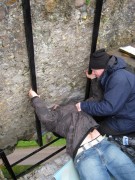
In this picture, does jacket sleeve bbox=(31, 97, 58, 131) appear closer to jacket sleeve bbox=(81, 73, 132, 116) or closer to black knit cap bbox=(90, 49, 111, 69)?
jacket sleeve bbox=(81, 73, 132, 116)

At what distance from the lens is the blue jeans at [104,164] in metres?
2.61

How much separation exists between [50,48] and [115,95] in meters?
0.85

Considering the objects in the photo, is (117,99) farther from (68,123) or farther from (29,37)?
(29,37)

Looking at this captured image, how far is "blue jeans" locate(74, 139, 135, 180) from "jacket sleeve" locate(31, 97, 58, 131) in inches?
18.3

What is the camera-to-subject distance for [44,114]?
9.19 ft

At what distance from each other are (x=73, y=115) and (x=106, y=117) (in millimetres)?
453

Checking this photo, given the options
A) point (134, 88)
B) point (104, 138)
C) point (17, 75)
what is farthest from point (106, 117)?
point (17, 75)

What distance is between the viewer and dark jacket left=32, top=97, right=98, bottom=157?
2.80 m

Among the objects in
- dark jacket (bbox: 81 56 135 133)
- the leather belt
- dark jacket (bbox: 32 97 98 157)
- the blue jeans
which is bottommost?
the blue jeans

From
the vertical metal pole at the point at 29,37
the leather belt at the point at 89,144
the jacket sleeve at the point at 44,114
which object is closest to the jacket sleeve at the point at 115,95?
the leather belt at the point at 89,144

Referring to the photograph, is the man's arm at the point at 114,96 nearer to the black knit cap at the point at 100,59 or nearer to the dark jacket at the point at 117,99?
the dark jacket at the point at 117,99

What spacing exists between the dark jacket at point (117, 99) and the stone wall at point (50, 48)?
38cm

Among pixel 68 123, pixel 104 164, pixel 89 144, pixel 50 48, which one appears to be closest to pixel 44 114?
pixel 68 123

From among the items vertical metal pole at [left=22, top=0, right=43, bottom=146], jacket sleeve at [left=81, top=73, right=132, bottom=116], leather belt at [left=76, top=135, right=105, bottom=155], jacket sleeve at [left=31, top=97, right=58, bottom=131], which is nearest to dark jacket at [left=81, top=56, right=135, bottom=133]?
jacket sleeve at [left=81, top=73, right=132, bottom=116]
